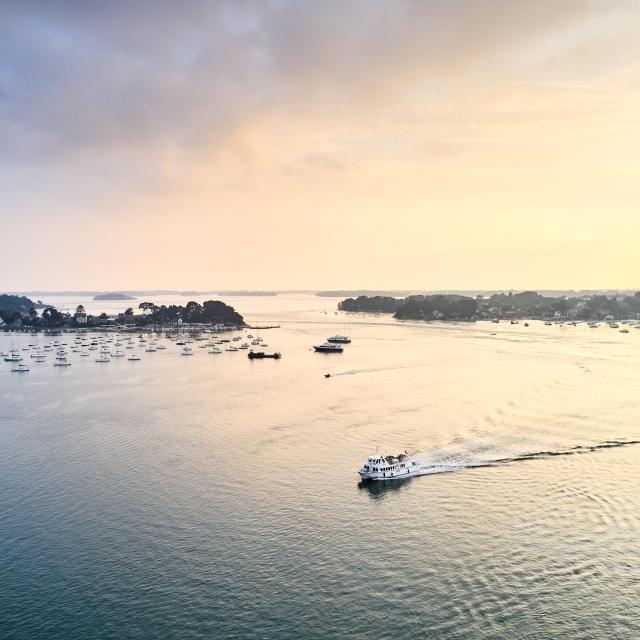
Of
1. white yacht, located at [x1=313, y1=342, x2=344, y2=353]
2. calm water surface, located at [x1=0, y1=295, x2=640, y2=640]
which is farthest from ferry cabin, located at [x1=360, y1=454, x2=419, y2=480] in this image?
white yacht, located at [x1=313, y1=342, x2=344, y2=353]

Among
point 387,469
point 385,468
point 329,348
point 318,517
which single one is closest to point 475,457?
point 387,469

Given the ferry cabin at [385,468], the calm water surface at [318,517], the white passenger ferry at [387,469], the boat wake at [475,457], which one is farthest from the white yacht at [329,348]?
the ferry cabin at [385,468]

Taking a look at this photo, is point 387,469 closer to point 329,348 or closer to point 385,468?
point 385,468

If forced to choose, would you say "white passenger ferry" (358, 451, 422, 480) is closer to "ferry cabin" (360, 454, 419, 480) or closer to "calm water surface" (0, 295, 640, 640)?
"ferry cabin" (360, 454, 419, 480)

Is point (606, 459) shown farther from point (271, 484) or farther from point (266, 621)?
point (266, 621)

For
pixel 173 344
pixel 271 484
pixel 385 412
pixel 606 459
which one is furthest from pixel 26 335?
pixel 606 459
